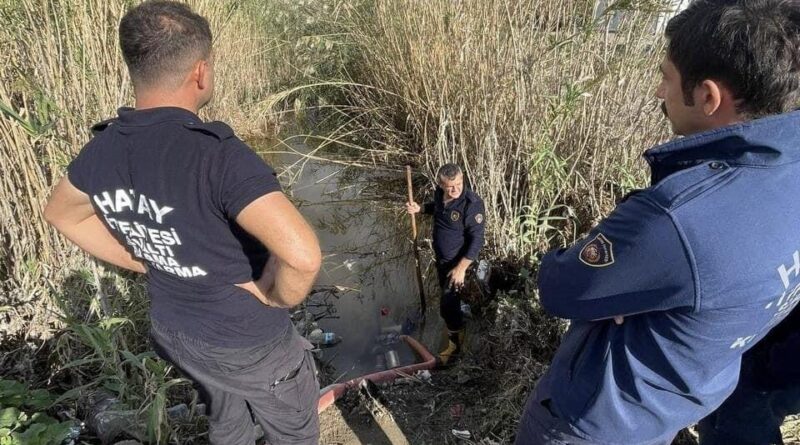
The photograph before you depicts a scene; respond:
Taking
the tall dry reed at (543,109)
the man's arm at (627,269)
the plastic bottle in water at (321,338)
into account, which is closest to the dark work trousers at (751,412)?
the man's arm at (627,269)

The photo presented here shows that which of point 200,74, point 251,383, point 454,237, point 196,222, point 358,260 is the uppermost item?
point 200,74

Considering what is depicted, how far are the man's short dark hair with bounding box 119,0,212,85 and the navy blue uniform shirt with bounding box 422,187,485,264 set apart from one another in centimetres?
203

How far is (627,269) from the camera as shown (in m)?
1.00

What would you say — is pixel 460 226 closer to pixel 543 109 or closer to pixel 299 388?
pixel 543 109

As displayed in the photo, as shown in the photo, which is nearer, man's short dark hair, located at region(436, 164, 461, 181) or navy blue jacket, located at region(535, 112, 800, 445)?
navy blue jacket, located at region(535, 112, 800, 445)

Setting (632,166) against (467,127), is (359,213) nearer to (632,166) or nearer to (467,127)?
(467,127)

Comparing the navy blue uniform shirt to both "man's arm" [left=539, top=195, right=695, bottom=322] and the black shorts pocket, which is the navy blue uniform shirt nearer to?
the black shorts pocket

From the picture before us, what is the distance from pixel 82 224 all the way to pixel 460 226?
6.74 feet

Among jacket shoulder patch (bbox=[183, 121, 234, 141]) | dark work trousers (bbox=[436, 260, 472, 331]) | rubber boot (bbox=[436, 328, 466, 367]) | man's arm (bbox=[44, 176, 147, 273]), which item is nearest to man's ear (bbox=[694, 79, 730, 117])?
jacket shoulder patch (bbox=[183, 121, 234, 141])

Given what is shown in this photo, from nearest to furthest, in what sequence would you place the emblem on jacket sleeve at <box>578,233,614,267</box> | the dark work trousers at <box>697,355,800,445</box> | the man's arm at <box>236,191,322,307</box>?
the emblem on jacket sleeve at <box>578,233,614,267</box> → the man's arm at <box>236,191,322,307</box> → the dark work trousers at <box>697,355,800,445</box>

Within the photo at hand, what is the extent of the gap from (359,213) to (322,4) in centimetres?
274

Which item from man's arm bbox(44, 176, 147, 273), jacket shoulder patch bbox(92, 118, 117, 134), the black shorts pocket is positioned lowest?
the black shorts pocket

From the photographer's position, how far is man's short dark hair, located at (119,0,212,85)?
4.12 ft

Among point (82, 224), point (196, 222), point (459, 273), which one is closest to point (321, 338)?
point (459, 273)
